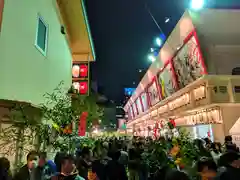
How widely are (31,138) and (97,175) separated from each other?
79.7 inches

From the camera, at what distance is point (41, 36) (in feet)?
26.9

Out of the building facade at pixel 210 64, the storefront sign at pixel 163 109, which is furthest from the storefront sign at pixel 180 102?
the storefront sign at pixel 163 109

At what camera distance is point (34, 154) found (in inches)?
179

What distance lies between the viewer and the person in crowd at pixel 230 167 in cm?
366

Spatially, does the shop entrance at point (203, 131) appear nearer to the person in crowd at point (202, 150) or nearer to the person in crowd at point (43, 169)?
the person in crowd at point (202, 150)

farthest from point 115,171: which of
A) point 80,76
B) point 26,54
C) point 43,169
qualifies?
point 80,76

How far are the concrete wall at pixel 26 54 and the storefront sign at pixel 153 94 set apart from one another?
33.9ft

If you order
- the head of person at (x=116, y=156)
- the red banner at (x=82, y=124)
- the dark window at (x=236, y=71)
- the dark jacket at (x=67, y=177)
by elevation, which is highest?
the dark window at (x=236, y=71)

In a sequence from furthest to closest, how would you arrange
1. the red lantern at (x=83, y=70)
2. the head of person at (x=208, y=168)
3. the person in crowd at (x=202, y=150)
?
the red lantern at (x=83, y=70) < the person in crowd at (x=202, y=150) < the head of person at (x=208, y=168)

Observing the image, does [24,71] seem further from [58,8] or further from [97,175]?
[58,8]

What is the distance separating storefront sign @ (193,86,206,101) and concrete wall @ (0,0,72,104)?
22.2 ft

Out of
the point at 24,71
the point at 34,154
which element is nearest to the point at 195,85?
the point at 24,71

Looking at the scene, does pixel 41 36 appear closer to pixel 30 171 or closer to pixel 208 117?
pixel 30 171

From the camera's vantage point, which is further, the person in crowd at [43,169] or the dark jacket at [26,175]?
the person in crowd at [43,169]
